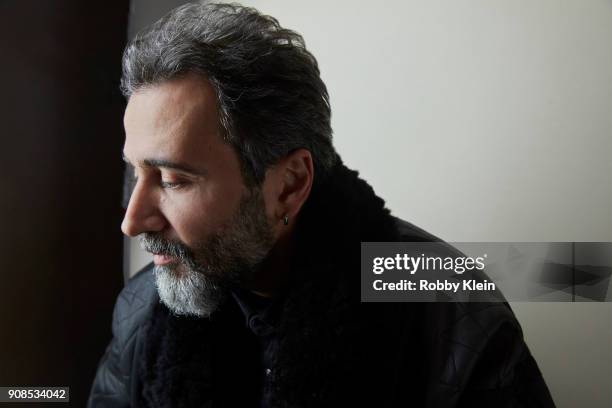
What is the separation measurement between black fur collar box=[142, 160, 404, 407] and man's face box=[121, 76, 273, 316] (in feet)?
0.33

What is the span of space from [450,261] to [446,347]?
0.15 metres

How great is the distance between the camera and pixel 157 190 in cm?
88

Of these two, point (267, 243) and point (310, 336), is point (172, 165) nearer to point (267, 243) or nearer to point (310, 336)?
Result: point (267, 243)

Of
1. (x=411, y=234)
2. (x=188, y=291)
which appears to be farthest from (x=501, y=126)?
(x=188, y=291)

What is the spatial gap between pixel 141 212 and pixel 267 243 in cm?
22

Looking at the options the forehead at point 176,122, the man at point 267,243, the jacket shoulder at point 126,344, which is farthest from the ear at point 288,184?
the jacket shoulder at point 126,344

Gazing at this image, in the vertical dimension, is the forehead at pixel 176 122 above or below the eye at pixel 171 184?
above

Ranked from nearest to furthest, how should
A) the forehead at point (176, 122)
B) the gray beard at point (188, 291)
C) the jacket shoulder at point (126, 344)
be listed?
the forehead at point (176, 122)
the gray beard at point (188, 291)
the jacket shoulder at point (126, 344)

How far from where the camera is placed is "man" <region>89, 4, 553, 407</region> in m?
0.86

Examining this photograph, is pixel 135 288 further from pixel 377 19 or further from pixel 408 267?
pixel 377 19

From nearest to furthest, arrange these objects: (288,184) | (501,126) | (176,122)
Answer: (176,122) < (288,184) < (501,126)

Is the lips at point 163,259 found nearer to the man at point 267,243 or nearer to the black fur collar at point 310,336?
the man at point 267,243

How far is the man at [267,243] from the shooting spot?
862 mm

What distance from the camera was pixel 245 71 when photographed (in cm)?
86
